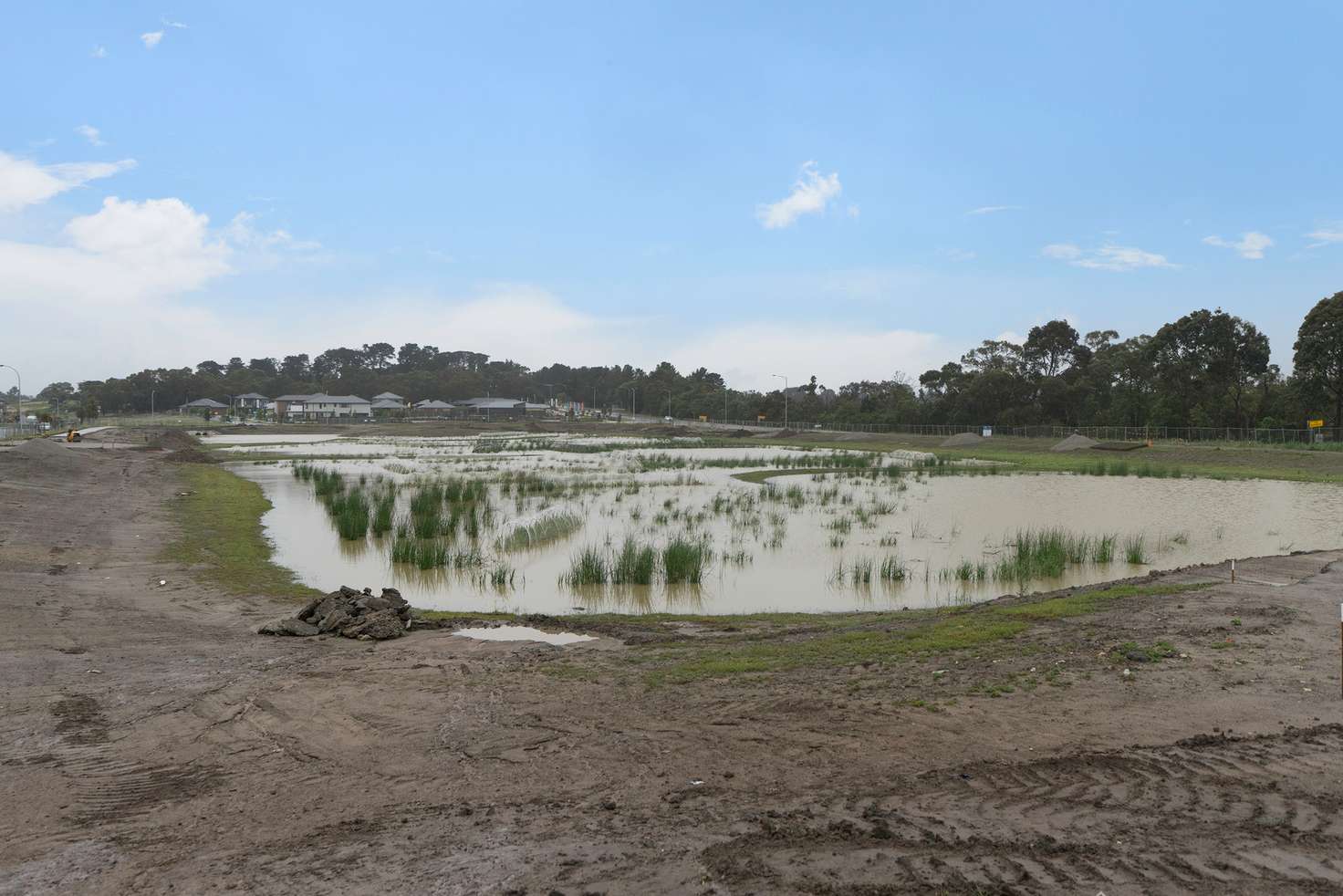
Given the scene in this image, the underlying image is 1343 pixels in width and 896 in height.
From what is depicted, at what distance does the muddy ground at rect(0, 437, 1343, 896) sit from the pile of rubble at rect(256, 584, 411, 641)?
1.69 feet

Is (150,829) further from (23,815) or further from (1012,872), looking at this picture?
(1012,872)

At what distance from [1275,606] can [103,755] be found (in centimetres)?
1240

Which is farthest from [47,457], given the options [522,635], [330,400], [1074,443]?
[330,400]

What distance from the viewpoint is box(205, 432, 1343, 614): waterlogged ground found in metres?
14.1

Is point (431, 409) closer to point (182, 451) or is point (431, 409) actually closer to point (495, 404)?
A: point (495, 404)

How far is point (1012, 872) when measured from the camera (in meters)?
4.18

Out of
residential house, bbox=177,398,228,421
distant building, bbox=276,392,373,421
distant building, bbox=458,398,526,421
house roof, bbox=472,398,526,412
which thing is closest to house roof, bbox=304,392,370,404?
distant building, bbox=276,392,373,421

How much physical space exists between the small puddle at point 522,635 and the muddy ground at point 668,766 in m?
0.66

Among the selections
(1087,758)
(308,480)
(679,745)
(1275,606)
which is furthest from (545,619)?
(308,480)

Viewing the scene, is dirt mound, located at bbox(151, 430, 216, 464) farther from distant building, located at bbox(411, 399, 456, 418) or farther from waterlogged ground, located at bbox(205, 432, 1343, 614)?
distant building, located at bbox(411, 399, 456, 418)

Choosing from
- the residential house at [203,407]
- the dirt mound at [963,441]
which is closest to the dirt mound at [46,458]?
the dirt mound at [963,441]

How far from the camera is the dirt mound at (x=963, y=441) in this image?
6800cm

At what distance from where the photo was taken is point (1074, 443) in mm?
57594

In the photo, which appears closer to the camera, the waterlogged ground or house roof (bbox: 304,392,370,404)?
the waterlogged ground
